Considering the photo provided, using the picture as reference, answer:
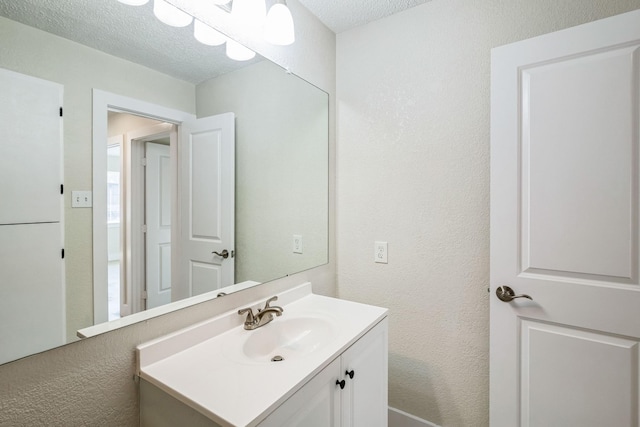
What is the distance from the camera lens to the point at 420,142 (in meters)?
1.54

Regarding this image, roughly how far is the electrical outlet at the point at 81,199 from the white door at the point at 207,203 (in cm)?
28

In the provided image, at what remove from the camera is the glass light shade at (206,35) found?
1.08 metres

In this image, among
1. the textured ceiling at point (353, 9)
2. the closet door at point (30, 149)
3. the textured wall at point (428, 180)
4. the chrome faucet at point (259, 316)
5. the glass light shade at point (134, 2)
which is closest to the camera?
the closet door at point (30, 149)

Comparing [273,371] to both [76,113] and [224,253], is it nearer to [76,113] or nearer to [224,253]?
[224,253]

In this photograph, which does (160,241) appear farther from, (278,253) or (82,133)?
(278,253)

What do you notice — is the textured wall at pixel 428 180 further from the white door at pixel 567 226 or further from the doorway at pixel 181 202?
the doorway at pixel 181 202

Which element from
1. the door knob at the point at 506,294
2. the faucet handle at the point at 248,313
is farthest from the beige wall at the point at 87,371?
the door knob at the point at 506,294

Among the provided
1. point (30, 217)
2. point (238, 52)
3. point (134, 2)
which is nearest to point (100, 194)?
point (30, 217)

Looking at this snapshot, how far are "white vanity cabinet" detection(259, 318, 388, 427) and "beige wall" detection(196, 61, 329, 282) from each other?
537 millimetres

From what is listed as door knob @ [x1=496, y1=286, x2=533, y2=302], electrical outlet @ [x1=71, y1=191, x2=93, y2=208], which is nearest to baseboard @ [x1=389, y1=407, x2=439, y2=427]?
door knob @ [x1=496, y1=286, x2=533, y2=302]

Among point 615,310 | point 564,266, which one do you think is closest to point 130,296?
point 564,266

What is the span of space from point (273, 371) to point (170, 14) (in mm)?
1195

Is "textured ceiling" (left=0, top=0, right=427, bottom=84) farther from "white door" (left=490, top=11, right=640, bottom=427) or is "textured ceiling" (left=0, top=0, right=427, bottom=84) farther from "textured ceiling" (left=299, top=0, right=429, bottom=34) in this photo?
"white door" (left=490, top=11, right=640, bottom=427)

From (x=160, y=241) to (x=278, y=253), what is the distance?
1.95 feet
